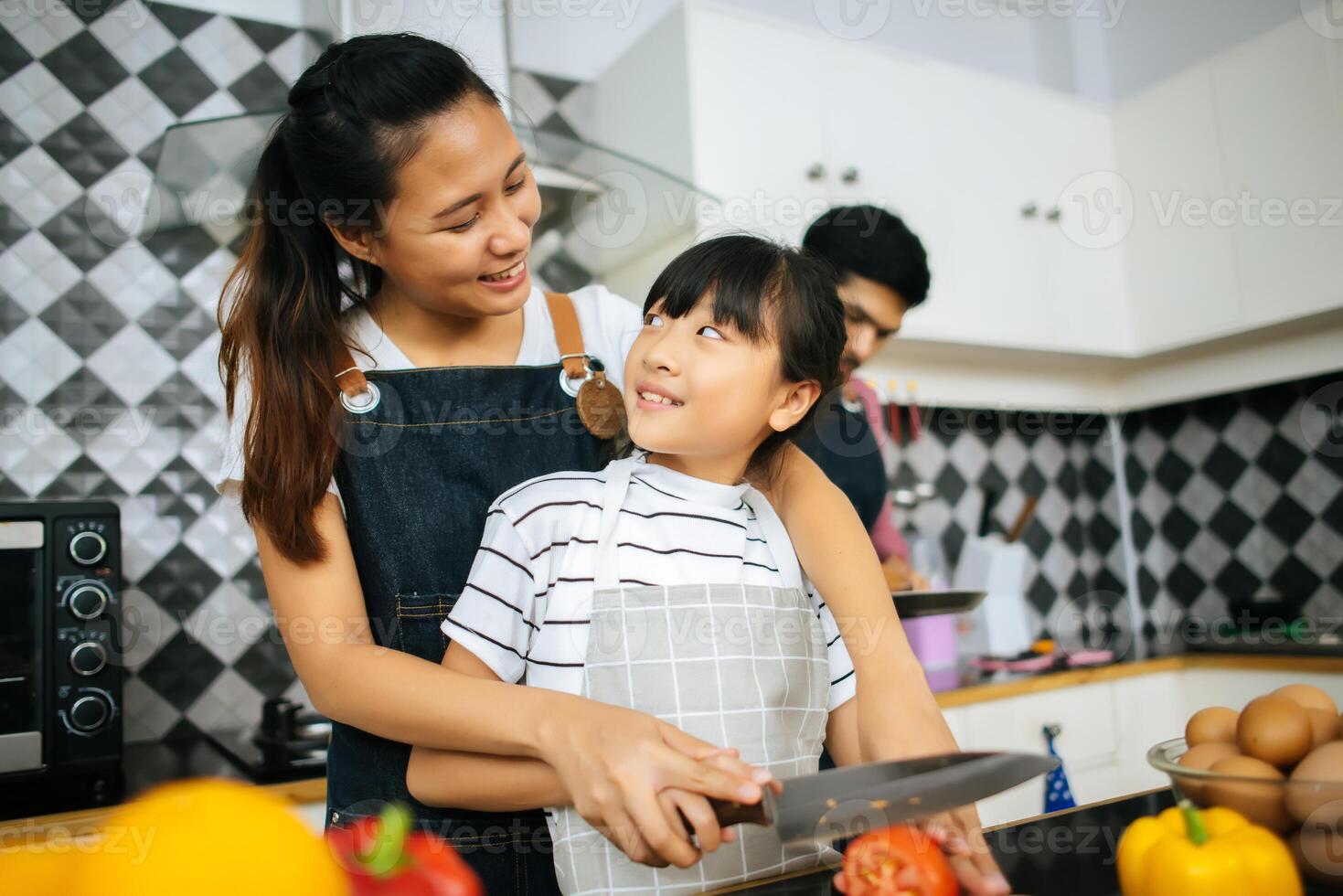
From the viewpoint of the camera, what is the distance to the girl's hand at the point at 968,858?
0.64m

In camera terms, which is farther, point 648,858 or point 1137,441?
point 1137,441

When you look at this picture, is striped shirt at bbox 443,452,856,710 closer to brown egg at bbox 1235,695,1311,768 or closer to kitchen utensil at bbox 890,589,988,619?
brown egg at bbox 1235,695,1311,768

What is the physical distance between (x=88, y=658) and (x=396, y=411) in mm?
835

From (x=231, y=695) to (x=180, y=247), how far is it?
868 mm

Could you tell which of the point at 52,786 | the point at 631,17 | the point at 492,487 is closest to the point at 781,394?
the point at 492,487

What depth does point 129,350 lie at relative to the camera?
1981 millimetres

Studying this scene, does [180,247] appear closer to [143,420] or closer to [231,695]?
[143,420]

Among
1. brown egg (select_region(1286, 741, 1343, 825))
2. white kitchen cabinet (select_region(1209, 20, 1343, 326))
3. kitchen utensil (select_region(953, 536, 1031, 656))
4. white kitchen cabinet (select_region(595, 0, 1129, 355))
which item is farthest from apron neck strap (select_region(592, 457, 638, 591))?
white kitchen cabinet (select_region(1209, 20, 1343, 326))

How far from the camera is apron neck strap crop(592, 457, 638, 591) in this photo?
831 mm

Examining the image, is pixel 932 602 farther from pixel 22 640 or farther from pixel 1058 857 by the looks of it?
pixel 22 640

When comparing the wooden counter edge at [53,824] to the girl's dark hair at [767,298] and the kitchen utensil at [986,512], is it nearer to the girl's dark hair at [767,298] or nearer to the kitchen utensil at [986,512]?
the girl's dark hair at [767,298]

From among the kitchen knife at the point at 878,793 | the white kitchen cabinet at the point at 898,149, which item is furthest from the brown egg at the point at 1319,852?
the white kitchen cabinet at the point at 898,149

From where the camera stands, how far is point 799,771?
835mm

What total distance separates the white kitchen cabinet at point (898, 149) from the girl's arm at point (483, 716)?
4.43ft
